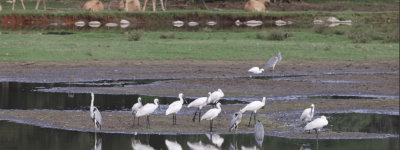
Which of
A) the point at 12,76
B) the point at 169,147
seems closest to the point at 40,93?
the point at 12,76

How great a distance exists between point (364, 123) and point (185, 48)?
558 inches

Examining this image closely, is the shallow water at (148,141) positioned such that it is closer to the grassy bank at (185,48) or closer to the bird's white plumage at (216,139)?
the bird's white plumage at (216,139)

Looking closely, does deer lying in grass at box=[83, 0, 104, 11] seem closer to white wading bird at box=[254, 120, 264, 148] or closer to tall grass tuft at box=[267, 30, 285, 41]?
tall grass tuft at box=[267, 30, 285, 41]

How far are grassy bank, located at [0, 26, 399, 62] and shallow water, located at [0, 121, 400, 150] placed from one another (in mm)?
12362

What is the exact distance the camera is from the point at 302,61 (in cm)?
2367

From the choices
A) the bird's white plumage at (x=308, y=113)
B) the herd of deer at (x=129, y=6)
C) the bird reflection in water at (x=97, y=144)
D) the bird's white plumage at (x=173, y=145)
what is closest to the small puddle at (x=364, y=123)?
the bird's white plumage at (x=308, y=113)

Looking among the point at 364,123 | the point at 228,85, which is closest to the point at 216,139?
the point at 364,123

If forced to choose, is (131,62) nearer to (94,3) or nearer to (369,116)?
(369,116)

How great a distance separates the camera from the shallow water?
33.3 feet

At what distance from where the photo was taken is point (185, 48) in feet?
84.8

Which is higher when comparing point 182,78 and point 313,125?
point 313,125

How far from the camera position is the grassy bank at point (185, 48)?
78.6ft

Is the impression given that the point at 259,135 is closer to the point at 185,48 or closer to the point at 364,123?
the point at 364,123

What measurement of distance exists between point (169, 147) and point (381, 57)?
54.3 ft
